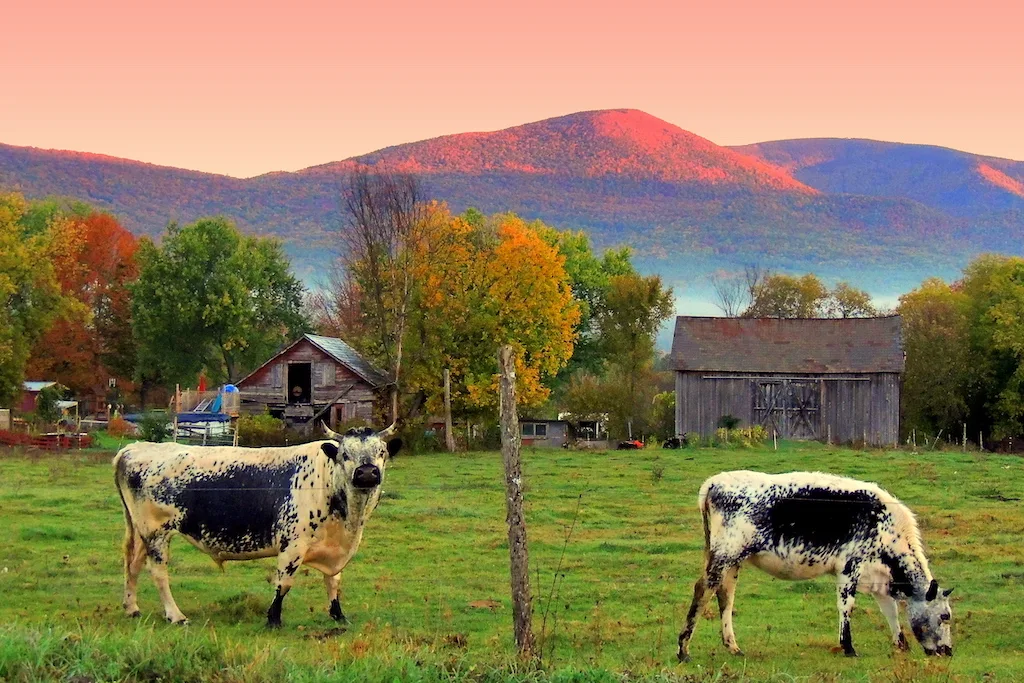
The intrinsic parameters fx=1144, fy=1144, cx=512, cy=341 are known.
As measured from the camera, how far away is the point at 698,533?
832 inches

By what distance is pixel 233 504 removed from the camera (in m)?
14.6

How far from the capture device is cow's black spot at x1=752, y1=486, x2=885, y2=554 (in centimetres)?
1311

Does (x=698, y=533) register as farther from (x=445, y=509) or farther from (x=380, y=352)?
(x=380, y=352)

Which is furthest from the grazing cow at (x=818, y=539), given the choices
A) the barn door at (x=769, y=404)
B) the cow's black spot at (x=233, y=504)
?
the barn door at (x=769, y=404)

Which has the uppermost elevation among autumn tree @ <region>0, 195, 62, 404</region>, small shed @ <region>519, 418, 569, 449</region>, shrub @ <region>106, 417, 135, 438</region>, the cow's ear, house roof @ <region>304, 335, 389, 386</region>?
autumn tree @ <region>0, 195, 62, 404</region>

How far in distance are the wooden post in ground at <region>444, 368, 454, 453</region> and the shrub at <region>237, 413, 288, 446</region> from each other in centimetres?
627

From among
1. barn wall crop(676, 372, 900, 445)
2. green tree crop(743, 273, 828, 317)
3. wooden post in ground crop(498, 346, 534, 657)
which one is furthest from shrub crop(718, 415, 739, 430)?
green tree crop(743, 273, 828, 317)

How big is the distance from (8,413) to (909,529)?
4679 cm

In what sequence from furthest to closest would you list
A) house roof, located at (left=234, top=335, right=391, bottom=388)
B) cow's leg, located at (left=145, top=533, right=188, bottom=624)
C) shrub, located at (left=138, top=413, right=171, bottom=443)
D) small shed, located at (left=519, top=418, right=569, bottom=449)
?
small shed, located at (left=519, top=418, right=569, bottom=449)
house roof, located at (left=234, top=335, right=391, bottom=388)
shrub, located at (left=138, top=413, right=171, bottom=443)
cow's leg, located at (left=145, top=533, right=188, bottom=624)

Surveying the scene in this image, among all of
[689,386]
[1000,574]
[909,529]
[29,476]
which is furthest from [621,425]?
[909,529]

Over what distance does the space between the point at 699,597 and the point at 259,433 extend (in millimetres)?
32269

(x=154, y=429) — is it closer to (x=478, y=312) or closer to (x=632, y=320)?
(x=478, y=312)

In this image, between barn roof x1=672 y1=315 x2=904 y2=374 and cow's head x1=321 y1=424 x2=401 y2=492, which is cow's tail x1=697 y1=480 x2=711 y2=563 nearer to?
cow's head x1=321 y1=424 x2=401 y2=492

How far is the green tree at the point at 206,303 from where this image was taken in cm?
6525
